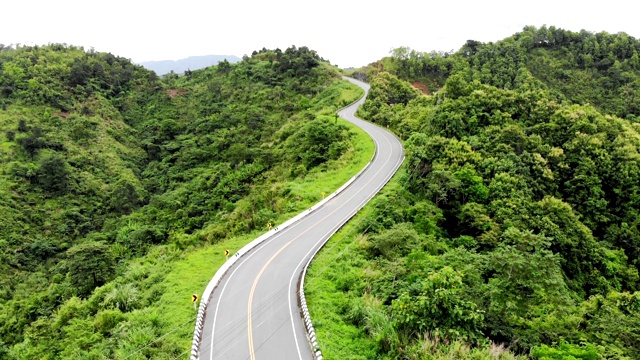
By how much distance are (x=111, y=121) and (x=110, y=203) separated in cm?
2499

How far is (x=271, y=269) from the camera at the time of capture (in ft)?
77.0

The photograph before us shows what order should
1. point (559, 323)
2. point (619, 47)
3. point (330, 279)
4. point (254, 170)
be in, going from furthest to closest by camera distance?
1. point (619, 47)
2. point (254, 170)
3. point (330, 279)
4. point (559, 323)

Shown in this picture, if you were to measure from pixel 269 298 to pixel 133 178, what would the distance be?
4515 cm

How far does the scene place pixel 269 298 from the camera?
2036cm

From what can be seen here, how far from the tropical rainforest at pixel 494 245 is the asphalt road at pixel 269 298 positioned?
52.5 inches

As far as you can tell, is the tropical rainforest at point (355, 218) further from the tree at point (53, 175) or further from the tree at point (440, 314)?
the tree at point (53, 175)

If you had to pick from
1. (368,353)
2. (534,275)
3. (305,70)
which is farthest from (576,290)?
(305,70)

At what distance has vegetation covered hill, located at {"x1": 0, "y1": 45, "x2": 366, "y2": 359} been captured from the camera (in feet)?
69.9

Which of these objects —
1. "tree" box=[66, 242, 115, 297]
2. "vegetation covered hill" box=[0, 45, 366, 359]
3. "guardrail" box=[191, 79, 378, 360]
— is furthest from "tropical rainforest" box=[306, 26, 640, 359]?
"tree" box=[66, 242, 115, 297]

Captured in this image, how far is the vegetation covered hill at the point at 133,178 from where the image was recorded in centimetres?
2130

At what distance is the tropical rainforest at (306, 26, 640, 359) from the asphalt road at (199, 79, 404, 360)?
1.33m

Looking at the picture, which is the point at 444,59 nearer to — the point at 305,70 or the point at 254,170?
the point at 305,70

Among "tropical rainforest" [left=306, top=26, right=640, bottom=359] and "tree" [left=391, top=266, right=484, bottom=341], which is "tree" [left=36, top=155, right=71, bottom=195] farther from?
"tree" [left=391, top=266, right=484, bottom=341]

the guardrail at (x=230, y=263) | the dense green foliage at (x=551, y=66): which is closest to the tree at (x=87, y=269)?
the guardrail at (x=230, y=263)
